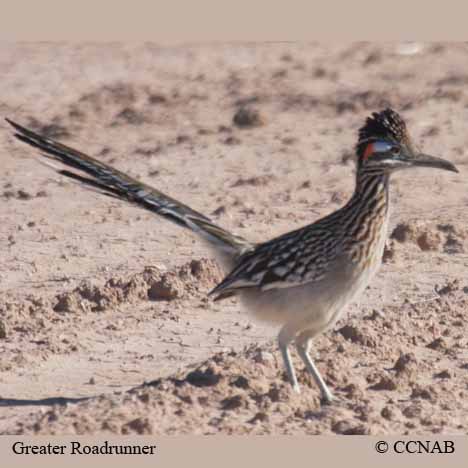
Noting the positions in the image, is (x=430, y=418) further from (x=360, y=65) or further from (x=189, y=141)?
(x=360, y=65)

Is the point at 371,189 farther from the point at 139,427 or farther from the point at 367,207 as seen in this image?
the point at 139,427

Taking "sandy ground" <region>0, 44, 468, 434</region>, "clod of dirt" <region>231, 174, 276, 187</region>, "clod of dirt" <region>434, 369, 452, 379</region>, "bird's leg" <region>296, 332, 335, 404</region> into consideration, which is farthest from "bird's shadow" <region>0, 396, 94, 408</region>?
"clod of dirt" <region>231, 174, 276, 187</region>

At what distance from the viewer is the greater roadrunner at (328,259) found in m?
8.63

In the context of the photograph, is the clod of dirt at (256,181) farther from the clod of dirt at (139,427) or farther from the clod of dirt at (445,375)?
the clod of dirt at (139,427)

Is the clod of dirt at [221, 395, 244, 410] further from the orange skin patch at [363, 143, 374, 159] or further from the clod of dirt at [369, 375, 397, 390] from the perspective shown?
the orange skin patch at [363, 143, 374, 159]

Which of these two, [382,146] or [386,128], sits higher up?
[386,128]

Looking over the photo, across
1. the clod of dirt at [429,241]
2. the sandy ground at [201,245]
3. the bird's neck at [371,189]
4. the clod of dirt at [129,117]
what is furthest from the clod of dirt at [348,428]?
the clod of dirt at [129,117]

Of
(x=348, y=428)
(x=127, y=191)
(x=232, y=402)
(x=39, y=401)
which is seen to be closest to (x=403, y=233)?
(x=127, y=191)

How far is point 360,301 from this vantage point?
10844 mm

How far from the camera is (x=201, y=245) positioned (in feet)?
36.5

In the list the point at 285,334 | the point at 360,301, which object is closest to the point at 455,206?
the point at 360,301

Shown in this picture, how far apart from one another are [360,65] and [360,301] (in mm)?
7263

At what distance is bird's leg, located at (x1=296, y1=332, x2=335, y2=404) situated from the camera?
8805 mm

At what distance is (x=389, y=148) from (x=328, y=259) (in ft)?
2.54
